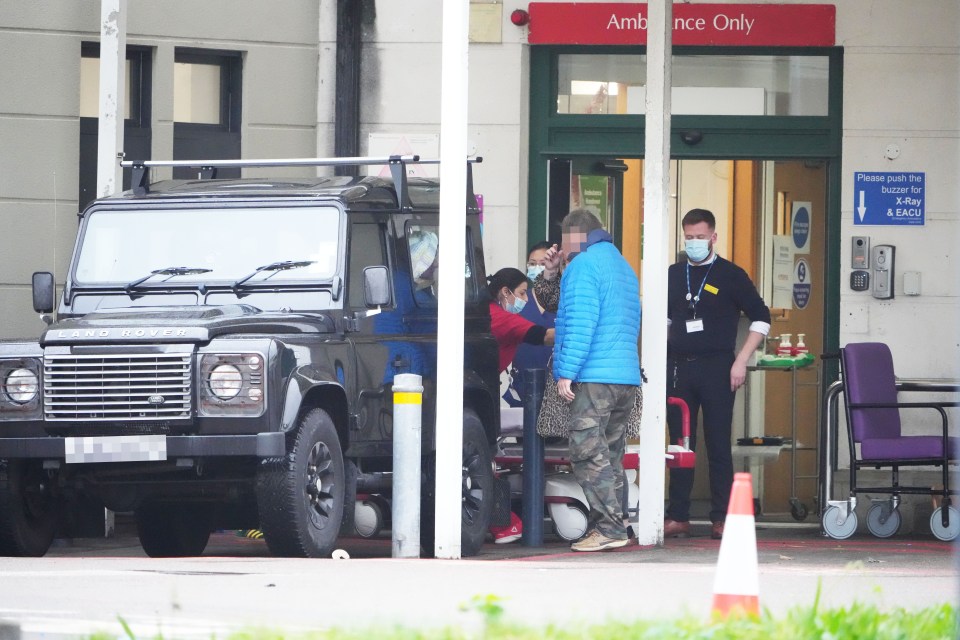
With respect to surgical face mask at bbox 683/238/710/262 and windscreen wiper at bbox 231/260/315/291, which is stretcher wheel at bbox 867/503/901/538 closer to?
surgical face mask at bbox 683/238/710/262

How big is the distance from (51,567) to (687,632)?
4086 millimetres

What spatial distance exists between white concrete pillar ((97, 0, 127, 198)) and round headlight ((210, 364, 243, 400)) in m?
3.84

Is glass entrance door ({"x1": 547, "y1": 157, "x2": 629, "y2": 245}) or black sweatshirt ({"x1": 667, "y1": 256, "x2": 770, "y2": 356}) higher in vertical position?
glass entrance door ({"x1": 547, "y1": 157, "x2": 629, "y2": 245})

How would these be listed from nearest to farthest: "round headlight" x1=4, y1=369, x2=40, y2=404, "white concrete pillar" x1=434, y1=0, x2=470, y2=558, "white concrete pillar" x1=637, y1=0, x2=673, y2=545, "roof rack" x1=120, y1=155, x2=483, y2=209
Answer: "round headlight" x1=4, y1=369, x2=40, y2=404 < "white concrete pillar" x1=434, y1=0, x2=470, y2=558 < "roof rack" x1=120, y1=155, x2=483, y2=209 < "white concrete pillar" x1=637, y1=0, x2=673, y2=545

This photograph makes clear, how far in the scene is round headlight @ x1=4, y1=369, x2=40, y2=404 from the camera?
9227 millimetres

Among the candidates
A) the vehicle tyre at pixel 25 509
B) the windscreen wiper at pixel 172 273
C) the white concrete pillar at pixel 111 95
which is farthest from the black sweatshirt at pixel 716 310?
the vehicle tyre at pixel 25 509

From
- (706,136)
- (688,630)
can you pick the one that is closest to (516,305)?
(706,136)

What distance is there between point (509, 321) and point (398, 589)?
184 inches

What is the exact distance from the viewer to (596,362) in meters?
10.6

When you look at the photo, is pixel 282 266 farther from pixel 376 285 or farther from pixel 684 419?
pixel 684 419

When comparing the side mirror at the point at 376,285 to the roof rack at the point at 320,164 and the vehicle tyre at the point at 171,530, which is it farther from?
the vehicle tyre at the point at 171,530

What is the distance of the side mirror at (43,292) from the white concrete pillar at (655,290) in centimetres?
364

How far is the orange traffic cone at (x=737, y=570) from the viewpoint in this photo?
5.62m

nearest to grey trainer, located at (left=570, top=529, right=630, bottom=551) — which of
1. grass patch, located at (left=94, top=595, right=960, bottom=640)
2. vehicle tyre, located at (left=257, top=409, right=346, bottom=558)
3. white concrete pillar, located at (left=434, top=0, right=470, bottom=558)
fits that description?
white concrete pillar, located at (left=434, top=0, right=470, bottom=558)
